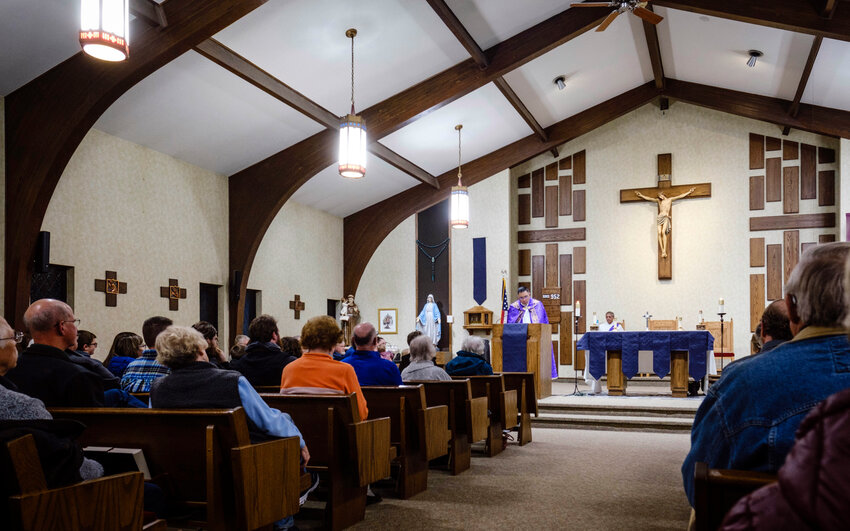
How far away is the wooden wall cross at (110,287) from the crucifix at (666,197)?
26.2 feet

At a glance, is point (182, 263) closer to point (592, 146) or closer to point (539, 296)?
point (539, 296)

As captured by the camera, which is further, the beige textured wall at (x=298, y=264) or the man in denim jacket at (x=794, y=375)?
the beige textured wall at (x=298, y=264)

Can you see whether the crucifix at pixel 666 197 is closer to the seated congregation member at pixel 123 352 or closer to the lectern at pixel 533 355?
the lectern at pixel 533 355

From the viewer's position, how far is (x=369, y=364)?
4152 mm

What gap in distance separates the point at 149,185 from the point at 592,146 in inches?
286

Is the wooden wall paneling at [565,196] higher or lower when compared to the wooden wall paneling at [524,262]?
higher

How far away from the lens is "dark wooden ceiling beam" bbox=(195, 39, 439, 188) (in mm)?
6617

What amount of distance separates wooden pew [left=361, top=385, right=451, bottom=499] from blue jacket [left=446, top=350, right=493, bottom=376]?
4.86 feet

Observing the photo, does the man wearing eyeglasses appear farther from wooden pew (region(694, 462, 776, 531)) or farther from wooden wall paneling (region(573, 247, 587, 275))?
wooden wall paneling (region(573, 247, 587, 275))

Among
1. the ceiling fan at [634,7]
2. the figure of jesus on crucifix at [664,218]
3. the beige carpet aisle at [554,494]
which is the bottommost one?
the beige carpet aisle at [554,494]

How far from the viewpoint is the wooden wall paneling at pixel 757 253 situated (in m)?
11.0

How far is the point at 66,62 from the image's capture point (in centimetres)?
601

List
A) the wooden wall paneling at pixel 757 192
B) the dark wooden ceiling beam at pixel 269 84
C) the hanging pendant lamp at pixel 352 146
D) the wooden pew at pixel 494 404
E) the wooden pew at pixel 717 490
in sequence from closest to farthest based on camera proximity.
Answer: the wooden pew at pixel 717 490
the wooden pew at pixel 494 404
the hanging pendant lamp at pixel 352 146
the dark wooden ceiling beam at pixel 269 84
the wooden wall paneling at pixel 757 192

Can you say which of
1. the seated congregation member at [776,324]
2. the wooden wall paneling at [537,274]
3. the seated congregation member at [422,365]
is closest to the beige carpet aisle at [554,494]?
the seated congregation member at [422,365]
